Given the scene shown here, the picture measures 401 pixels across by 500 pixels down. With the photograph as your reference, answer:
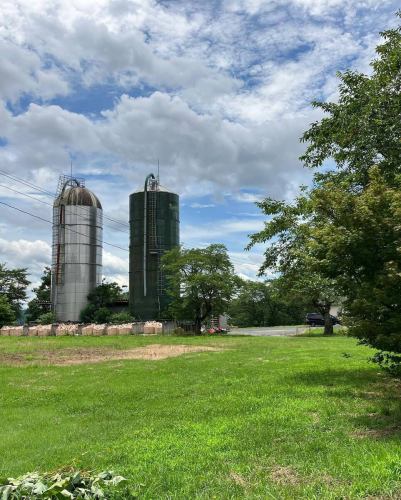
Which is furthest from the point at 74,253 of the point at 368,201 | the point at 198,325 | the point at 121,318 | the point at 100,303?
the point at 368,201

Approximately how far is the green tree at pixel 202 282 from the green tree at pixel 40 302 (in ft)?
112

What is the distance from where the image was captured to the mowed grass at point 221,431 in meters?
5.57

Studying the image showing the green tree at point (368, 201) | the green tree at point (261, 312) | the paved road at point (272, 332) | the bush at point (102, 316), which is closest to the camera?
the green tree at point (368, 201)

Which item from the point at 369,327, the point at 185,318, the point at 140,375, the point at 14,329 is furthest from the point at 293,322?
the point at 369,327

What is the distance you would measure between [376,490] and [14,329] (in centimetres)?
5767

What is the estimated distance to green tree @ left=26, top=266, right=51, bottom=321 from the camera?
263 feet

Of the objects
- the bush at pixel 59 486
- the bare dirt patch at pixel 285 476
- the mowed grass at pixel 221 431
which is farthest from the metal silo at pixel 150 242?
the bush at pixel 59 486

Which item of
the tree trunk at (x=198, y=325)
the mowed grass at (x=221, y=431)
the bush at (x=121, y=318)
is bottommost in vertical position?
the mowed grass at (x=221, y=431)

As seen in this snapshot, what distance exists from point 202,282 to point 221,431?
135ft

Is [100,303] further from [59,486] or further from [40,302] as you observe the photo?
[59,486]

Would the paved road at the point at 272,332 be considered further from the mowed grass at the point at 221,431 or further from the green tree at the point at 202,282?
the mowed grass at the point at 221,431

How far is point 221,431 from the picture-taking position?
8031 millimetres

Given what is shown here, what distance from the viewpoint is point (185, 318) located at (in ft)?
176

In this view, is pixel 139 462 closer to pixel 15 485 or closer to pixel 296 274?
pixel 15 485
